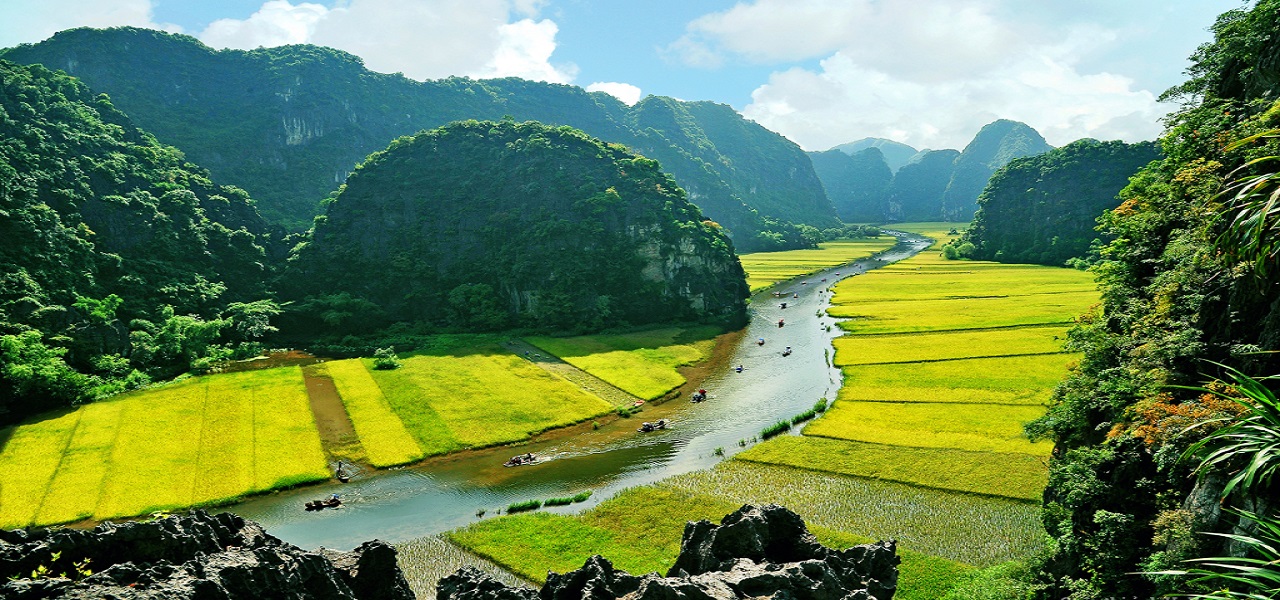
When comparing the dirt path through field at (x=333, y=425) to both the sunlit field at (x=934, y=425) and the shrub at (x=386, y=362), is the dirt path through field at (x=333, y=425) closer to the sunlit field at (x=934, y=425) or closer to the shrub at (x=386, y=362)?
the shrub at (x=386, y=362)

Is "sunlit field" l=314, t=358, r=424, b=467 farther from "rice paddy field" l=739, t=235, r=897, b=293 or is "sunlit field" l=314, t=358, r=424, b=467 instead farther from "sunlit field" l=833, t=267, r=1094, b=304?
"rice paddy field" l=739, t=235, r=897, b=293

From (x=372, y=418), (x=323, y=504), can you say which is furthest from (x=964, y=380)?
(x=372, y=418)

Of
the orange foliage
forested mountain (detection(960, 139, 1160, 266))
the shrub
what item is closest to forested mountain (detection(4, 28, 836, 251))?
the shrub

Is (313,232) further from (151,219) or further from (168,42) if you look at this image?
(168,42)

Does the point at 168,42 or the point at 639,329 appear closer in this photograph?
the point at 639,329

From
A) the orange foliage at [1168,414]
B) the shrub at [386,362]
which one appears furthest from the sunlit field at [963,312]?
the orange foliage at [1168,414]

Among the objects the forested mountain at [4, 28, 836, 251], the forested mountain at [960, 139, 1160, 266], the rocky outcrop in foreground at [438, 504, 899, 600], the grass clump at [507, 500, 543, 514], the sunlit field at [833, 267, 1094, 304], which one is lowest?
the grass clump at [507, 500, 543, 514]

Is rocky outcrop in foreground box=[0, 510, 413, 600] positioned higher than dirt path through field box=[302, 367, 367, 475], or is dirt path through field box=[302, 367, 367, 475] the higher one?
rocky outcrop in foreground box=[0, 510, 413, 600]

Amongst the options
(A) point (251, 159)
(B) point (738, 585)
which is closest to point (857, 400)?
(B) point (738, 585)
